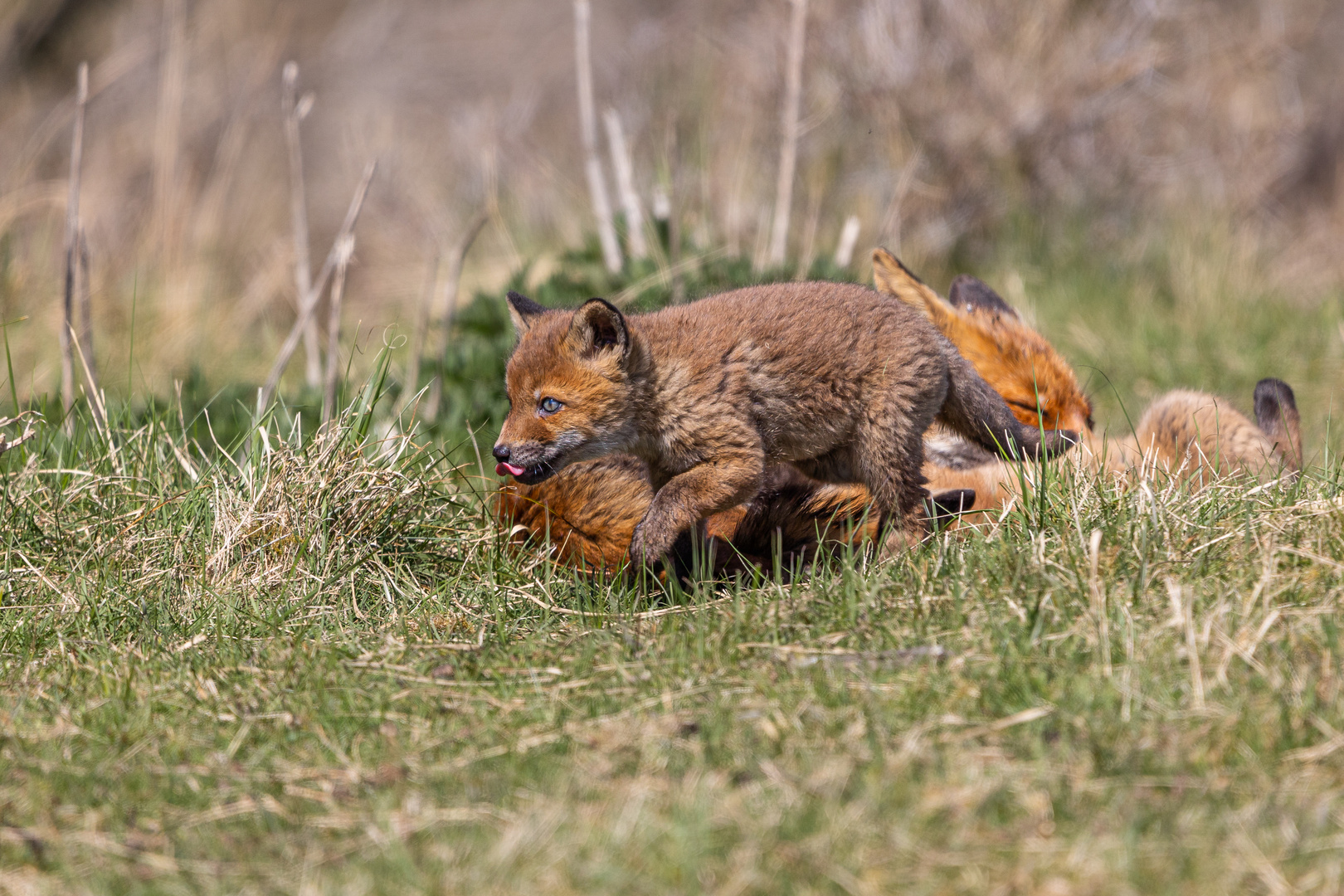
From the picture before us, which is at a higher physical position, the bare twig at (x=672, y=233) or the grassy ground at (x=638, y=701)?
the bare twig at (x=672, y=233)

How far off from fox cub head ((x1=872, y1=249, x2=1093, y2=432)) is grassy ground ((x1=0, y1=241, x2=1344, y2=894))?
3.33 feet

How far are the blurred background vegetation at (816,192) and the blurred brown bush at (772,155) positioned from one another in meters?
0.04

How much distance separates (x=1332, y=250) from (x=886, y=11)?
4.97 meters

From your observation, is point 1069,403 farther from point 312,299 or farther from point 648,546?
point 312,299

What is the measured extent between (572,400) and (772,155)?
25.1 feet

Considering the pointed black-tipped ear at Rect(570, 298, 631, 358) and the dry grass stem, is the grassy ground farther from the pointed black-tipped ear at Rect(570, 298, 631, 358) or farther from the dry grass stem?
the dry grass stem

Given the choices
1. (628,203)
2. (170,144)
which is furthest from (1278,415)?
(170,144)

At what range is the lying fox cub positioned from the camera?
4168mm

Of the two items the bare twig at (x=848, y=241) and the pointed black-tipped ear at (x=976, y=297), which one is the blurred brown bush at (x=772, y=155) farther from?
the pointed black-tipped ear at (x=976, y=297)

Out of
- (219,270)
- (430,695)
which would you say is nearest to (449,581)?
(430,695)

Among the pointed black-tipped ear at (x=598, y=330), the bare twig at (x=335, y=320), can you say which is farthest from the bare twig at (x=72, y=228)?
the pointed black-tipped ear at (x=598, y=330)

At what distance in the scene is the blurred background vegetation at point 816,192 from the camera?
836 centimetres

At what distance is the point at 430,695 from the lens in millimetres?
3385

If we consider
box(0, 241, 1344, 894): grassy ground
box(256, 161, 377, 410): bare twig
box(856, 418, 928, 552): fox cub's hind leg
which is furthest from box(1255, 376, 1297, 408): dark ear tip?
box(256, 161, 377, 410): bare twig
